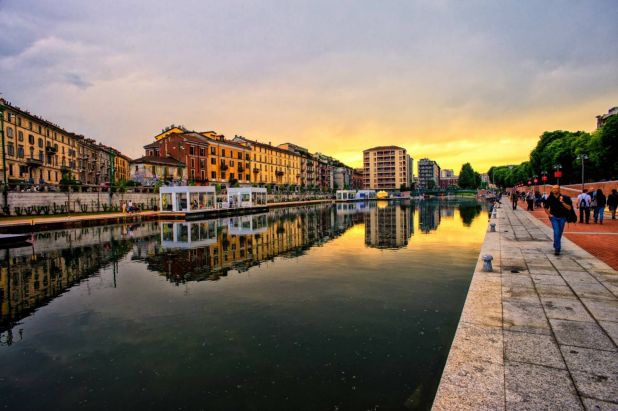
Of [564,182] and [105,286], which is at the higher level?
[564,182]

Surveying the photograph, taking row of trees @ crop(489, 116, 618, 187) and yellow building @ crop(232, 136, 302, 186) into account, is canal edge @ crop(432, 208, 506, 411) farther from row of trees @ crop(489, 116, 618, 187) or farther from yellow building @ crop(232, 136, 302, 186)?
yellow building @ crop(232, 136, 302, 186)

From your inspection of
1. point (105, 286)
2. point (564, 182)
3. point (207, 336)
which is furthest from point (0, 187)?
point (564, 182)

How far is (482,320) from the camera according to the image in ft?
21.0

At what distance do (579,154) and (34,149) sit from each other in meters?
84.3

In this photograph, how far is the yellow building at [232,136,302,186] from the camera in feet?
301

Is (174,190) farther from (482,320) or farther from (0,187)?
(482,320)

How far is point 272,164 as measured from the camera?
10069 centimetres

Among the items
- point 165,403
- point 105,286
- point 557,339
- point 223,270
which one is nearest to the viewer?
point 165,403

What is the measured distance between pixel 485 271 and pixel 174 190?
38651 mm

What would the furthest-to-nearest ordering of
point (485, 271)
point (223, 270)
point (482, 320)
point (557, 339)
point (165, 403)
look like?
point (223, 270) < point (485, 271) < point (482, 320) < point (557, 339) < point (165, 403)

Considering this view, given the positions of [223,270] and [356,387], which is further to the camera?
[223,270]

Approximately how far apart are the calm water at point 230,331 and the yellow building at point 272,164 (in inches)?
3058

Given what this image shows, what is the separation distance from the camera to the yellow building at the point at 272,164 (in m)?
91.8

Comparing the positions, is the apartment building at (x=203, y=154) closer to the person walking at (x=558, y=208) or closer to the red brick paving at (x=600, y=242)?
the red brick paving at (x=600, y=242)
